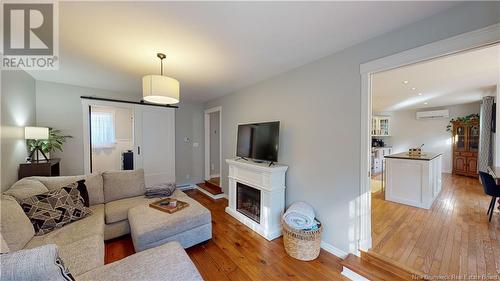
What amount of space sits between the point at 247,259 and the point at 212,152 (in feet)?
11.9

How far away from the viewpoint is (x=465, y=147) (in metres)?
5.65

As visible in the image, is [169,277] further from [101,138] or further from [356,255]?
[101,138]

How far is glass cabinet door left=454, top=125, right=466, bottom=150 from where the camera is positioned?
5668 mm

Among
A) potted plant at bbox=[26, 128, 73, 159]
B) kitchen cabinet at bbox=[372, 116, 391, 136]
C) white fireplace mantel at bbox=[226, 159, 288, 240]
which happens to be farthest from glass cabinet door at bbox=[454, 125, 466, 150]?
potted plant at bbox=[26, 128, 73, 159]

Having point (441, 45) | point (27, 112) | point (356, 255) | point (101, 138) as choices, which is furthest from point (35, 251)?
point (101, 138)

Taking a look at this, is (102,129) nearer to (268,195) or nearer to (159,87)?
(159,87)

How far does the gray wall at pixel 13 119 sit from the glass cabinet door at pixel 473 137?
391 inches

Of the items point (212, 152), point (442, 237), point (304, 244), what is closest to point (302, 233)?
point (304, 244)

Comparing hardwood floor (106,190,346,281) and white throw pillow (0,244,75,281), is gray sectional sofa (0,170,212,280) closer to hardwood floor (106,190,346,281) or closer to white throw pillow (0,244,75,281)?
hardwood floor (106,190,346,281)

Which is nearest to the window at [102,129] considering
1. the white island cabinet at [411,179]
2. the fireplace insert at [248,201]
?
the fireplace insert at [248,201]

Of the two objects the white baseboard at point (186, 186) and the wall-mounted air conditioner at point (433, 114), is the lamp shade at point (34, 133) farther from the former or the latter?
the wall-mounted air conditioner at point (433, 114)

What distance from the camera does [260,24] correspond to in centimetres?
159

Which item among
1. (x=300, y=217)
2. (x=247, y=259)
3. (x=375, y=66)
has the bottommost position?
(x=247, y=259)

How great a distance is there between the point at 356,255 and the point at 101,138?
20.4ft
